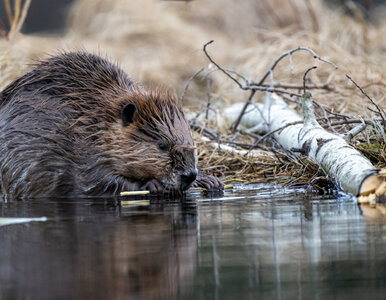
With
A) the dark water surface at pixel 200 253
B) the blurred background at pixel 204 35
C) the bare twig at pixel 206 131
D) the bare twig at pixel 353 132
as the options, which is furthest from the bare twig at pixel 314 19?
the dark water surface at pixel 200 253

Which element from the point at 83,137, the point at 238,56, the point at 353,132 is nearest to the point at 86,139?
the point at 83,137

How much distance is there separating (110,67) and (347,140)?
162cm

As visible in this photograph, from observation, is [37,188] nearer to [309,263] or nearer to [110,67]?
[110,67]

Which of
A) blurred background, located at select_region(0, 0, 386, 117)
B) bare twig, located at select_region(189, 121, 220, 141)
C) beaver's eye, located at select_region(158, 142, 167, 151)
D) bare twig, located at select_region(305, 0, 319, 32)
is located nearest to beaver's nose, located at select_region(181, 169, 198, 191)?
beaver's eye, located at select_region(158, 142, 167, 151)

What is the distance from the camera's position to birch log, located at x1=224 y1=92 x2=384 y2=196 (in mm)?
3381

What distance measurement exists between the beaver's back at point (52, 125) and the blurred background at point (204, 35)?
3329 mm

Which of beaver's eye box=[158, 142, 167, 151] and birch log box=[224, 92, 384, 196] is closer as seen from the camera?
birch log box=[224, 92, 384, 196]

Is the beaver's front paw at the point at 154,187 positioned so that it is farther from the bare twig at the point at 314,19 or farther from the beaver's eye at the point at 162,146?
the bare twig at the point at 314,19

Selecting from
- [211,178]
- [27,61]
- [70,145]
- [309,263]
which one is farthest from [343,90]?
[309,263]

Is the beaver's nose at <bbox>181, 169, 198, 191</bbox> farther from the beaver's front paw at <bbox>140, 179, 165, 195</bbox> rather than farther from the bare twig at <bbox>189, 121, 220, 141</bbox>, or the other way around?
the bare twig at <bbox>189, 121, 220, 141</bbox>

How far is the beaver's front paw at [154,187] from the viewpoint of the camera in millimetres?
4223

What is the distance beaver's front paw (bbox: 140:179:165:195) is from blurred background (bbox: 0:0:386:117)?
12.0ft

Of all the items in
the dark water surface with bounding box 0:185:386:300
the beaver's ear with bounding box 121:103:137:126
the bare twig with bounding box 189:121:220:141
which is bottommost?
the dark water surface with bounding box 0:185:386:300

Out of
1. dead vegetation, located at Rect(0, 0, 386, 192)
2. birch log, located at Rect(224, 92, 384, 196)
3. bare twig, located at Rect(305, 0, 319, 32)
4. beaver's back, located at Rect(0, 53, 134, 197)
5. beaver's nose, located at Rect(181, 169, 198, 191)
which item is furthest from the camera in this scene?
bare twig, located at Rect(305, 0, 319, 32)
